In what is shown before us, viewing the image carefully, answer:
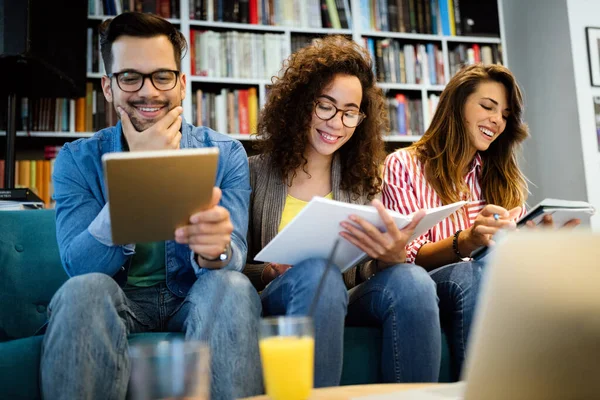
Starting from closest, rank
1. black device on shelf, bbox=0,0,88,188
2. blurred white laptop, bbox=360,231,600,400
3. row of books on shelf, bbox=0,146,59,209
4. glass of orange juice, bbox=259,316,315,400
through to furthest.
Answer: blurred white laptop, bbox=360,231,600,400, glass of orange juice, bbox=259,316,315,400, black device on shelf, bbox=0,0,88,188, row of books on shelf, bbox=0,146,59,209

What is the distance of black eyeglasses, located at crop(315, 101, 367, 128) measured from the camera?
1703mm

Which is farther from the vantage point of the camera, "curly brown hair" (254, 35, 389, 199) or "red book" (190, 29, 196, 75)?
"red book" (190, 29, 196, 75)

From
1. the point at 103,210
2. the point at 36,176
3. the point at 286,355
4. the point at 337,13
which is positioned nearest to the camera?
the point at 286,355

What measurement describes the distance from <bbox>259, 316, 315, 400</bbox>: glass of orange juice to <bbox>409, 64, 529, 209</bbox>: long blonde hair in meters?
1.17

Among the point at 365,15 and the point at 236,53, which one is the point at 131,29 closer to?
the point at 236,53

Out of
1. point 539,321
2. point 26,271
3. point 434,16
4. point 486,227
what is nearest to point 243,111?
point 434,16

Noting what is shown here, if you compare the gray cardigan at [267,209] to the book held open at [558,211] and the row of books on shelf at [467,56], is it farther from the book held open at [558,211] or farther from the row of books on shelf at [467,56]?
the row of books on shelf at [467,56]

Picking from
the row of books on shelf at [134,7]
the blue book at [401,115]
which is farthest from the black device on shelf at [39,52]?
the blue book at [401,115]

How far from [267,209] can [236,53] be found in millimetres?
1546

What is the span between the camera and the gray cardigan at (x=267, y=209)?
5.45 ft

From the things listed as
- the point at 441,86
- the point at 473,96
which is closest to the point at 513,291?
the point at 473,96

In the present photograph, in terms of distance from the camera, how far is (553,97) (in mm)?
3145

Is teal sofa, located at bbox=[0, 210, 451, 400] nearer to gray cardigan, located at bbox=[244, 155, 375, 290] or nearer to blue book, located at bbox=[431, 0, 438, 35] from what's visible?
gray cardigan, located at bbox=[244, 155, 375, 290]

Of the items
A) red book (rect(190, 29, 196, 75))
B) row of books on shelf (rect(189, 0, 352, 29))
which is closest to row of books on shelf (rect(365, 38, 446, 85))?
row of books on shelf (rect(189, 0, 352, 29))
